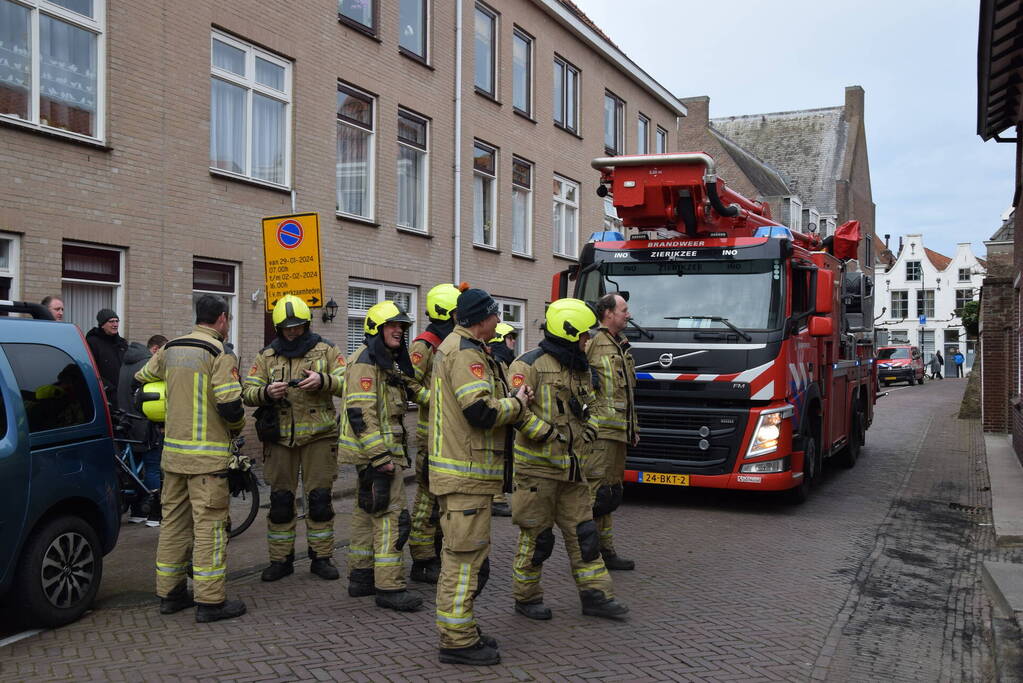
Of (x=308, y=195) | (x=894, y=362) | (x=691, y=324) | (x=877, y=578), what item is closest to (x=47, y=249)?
(x=308, y=195)

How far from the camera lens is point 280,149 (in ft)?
44.7

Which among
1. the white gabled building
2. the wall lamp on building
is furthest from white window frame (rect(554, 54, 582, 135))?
the white gabled building

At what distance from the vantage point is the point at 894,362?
4262 cm

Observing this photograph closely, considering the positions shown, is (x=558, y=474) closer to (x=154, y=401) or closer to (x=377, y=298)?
(x=154, y=401)

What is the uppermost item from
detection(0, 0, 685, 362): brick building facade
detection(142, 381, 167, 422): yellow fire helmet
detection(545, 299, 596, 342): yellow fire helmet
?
detection(0, 0, 685, 362): brick building facade

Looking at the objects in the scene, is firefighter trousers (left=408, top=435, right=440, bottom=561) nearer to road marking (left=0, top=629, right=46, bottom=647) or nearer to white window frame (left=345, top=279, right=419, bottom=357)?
road marking (left=0, top=629, right=46, bottom=647)

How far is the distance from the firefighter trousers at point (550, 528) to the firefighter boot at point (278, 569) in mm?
1810

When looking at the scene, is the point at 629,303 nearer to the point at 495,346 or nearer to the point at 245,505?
the point at 495,346

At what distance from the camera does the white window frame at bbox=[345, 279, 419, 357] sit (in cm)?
1476

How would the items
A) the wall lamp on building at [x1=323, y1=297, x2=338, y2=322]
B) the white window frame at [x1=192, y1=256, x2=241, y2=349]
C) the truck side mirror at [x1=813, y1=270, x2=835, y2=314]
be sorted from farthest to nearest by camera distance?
the wall lamp on building at [x1=323, y1=297, x2=338, y2=322], the white window frame at [x1=192, y1=256, x2=241, y2=349], the truck side mirror at [x1=813, y1=270, x2=835, y2=314]

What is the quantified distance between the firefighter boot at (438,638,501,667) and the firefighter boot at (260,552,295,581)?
209 centimetres

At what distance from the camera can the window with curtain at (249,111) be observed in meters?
12.5

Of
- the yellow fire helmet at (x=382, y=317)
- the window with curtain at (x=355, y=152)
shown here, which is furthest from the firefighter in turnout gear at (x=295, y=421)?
the window with curtain at (x=355, y=152)

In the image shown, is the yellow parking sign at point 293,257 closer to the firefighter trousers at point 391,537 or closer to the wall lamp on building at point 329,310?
the firefighter trousers at point 391,537
